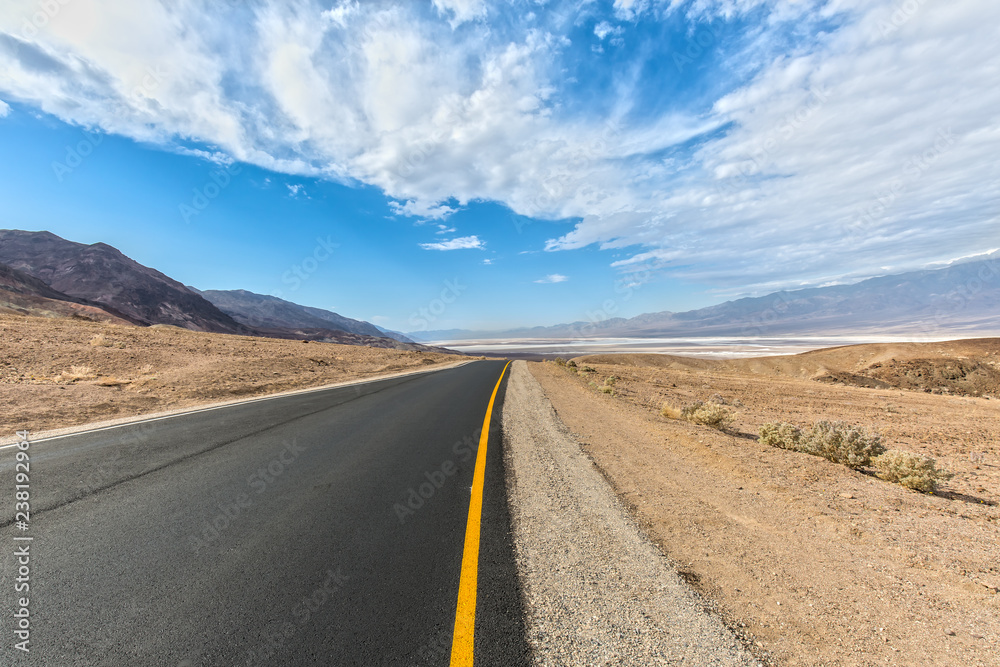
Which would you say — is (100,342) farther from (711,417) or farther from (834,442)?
(834,442)

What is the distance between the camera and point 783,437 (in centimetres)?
802

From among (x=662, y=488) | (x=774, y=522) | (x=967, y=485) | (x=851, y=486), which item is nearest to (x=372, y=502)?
(x=662, y=488)

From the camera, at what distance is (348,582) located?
3.10 metres

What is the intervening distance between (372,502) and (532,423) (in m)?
5.36

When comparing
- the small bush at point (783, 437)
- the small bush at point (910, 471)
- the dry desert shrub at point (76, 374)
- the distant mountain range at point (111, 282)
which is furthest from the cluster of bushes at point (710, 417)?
the distant mountain range at point (111, 282)

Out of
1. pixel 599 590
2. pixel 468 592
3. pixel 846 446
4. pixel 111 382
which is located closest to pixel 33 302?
pixel 111 382

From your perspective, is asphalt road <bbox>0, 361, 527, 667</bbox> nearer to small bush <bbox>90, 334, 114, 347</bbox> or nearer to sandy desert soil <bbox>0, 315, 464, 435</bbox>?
sandy desert soil <bbox>0, 315, 464, 435</bbox>

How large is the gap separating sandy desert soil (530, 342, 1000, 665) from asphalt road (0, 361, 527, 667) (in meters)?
1.75

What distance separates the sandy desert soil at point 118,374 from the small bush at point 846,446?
50.7ft

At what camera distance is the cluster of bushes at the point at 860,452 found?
5.89m

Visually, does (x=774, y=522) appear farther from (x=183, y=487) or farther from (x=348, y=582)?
(x=183, y=487)

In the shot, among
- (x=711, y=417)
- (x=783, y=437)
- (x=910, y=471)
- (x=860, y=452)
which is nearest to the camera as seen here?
(x=910, y=471)

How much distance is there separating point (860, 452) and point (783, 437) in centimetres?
123

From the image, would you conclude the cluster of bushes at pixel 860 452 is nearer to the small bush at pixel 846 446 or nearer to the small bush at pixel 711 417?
the small bush at pixel 846 446
